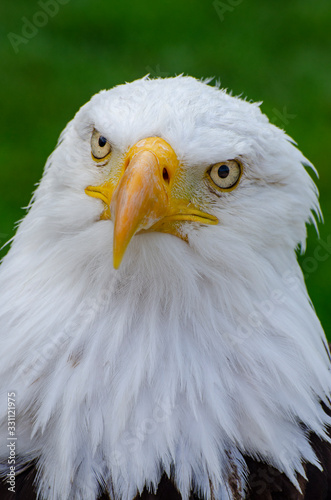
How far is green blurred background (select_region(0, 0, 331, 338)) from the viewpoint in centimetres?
555

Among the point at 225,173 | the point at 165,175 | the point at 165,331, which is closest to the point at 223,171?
the point at 225,173

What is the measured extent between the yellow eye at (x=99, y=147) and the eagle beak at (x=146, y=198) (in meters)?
0.09

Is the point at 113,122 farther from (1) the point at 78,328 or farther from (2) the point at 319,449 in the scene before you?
(2) the point at 319,449

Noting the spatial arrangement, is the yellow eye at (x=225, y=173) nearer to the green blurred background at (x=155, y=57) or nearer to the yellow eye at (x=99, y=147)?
the yellow eye at (x=99, y=147)

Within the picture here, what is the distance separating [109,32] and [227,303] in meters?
4.51

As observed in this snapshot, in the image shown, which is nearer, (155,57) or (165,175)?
(165,175)

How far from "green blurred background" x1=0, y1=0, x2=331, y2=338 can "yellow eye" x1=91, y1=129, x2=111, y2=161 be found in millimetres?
3068

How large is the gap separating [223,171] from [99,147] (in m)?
0.38

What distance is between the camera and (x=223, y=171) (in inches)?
85.4

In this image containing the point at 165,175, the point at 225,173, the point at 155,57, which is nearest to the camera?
the point at 165,175

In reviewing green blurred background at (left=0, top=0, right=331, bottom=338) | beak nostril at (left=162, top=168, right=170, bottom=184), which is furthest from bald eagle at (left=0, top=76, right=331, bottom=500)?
green blurred background at (left=0, top=0, right=331, bottom=338)

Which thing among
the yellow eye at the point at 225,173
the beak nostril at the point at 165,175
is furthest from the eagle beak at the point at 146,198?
the yellow eye at the point at 225,173

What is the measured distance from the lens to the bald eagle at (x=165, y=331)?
6.93 feet

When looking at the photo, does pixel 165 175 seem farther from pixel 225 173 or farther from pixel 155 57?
pixel 155 57
